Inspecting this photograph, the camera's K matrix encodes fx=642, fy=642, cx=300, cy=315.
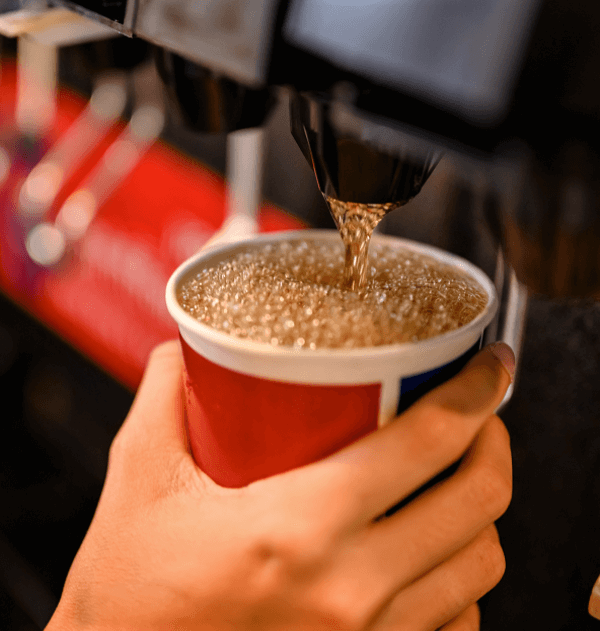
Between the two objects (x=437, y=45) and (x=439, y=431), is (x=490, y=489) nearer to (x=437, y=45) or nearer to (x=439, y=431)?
(x=439, y=431)

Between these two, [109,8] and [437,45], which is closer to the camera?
[437,45]

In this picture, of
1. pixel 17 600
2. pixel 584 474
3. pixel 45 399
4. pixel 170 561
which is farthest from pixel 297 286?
pixel 45 399

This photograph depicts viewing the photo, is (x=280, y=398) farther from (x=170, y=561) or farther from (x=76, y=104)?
(x=76, y=104)

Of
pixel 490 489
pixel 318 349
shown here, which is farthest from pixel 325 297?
pixel 490 489

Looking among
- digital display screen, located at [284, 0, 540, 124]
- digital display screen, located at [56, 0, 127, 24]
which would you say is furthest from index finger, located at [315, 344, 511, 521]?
digital display screen, located at [56, 0, 127, 24]

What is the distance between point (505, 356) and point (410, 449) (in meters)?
0.12

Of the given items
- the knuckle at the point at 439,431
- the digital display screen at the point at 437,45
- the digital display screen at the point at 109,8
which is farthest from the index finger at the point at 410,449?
the digital display screen at the point at 109,8

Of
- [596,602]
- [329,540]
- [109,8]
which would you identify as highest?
[109,8]

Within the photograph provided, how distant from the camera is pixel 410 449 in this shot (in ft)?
1.38

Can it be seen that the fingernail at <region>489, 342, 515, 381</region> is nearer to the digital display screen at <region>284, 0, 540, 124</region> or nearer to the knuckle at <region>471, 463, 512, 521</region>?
the knuckle at <region>471, 463, 512, 521</region>

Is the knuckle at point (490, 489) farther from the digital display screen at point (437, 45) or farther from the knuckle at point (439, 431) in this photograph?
the digital display screen at point (437, 45)

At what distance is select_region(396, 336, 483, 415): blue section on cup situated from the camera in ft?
1.42

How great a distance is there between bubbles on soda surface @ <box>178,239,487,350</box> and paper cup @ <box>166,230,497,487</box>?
3 centimetres

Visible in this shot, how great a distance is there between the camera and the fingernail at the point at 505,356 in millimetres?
484
